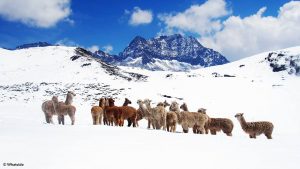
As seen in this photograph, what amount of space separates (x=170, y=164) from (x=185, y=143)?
11.3 ft

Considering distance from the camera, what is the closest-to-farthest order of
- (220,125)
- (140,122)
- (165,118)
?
(165,118)
(220,125)
(140,122)

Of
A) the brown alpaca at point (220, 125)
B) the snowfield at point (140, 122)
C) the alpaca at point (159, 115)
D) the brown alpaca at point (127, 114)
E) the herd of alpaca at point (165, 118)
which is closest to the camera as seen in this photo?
the snowfield at point (140, 122)

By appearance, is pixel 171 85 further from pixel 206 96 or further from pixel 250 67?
pixel 250 67

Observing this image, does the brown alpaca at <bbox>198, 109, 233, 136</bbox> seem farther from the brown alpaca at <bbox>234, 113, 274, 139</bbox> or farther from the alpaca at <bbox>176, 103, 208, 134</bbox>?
the alpaca at <bbox>176, 103, 208, 134</bbox>

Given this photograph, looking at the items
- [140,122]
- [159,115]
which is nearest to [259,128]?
[159,115]

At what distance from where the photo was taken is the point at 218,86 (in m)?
54.1

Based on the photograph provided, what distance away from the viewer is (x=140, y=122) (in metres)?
29.0

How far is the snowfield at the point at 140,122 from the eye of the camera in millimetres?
9398

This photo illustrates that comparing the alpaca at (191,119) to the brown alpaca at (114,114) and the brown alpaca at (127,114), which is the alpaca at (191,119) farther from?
the brown alpaca at (114,114)

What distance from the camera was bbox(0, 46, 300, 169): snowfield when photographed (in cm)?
940

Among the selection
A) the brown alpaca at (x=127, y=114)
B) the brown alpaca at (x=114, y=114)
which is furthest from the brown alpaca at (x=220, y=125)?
the brown alpaca at (x=114, y=114)

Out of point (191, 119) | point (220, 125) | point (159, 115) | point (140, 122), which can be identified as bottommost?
point (220, 125)

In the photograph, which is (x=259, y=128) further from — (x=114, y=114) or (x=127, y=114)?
(x=114, y=114)

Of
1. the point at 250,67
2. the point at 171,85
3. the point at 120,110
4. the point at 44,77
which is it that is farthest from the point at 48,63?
the point at 120,110
